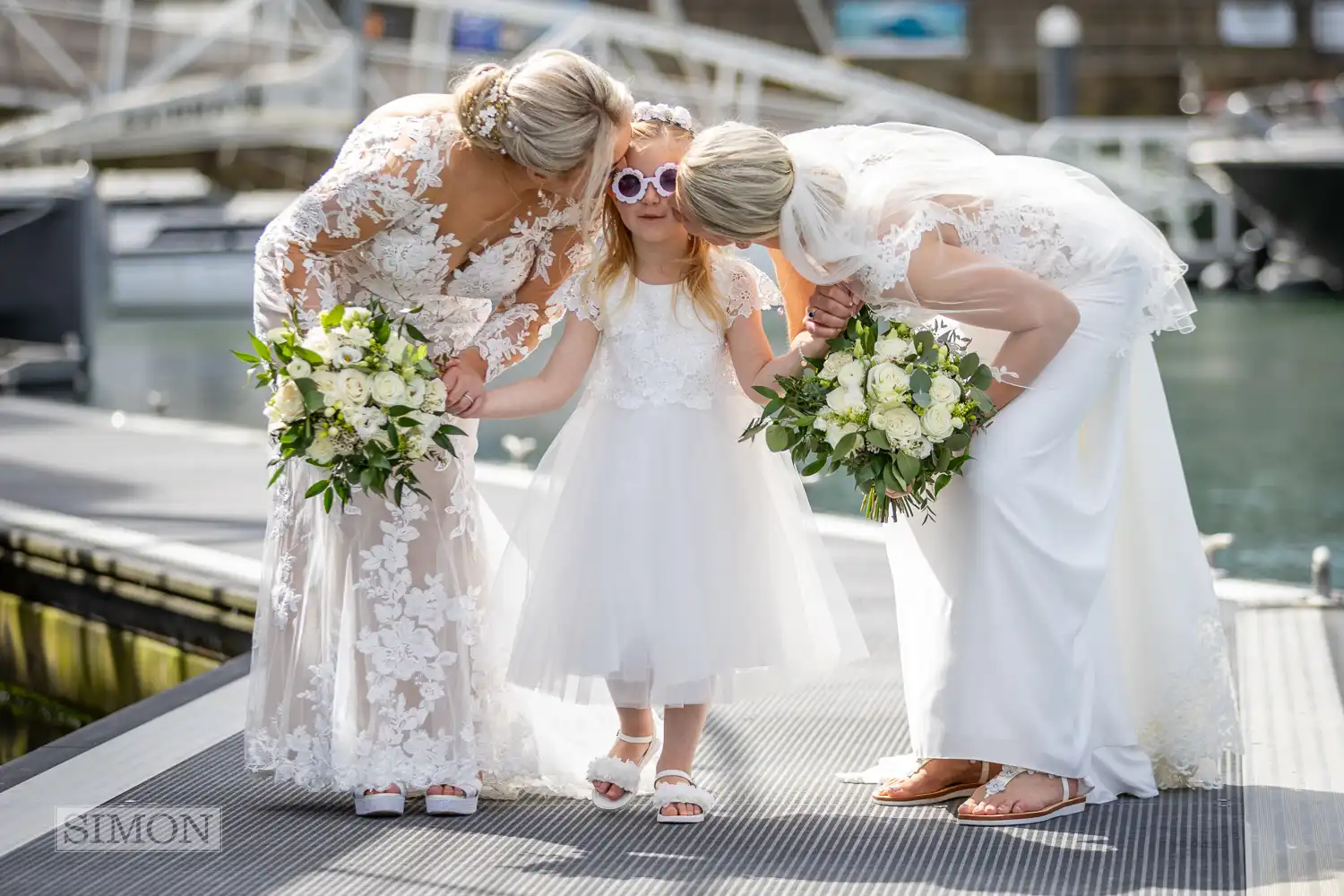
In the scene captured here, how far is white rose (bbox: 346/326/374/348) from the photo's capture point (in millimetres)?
3252

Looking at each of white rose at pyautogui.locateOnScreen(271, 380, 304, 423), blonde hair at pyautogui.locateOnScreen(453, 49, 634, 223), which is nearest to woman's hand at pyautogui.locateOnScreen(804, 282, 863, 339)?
blonde hair at pyautogui.locateOnScreen(453, 49, 634, 223)

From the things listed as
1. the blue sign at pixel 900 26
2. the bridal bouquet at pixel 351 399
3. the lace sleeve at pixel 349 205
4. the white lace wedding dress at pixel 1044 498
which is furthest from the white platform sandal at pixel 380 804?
the blue sign at pixel 900 26

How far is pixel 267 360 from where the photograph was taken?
10.9 feet

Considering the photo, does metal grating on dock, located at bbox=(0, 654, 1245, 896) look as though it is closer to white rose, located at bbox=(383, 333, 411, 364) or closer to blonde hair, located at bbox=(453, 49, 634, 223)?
white rose, located at bbox=(383, 333, 411, 364)

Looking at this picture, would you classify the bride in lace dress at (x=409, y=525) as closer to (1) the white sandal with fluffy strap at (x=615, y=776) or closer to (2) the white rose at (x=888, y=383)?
(1) the white sandal with fluffy strap at (x=615, y=776)

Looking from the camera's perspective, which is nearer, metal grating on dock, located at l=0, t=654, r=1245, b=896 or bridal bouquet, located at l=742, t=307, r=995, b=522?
metal grating on dock, located at l=0, t=654, r=1245, b=896

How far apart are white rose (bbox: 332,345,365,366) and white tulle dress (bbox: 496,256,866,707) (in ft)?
1.55

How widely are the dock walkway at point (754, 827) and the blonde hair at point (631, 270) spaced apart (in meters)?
1.05

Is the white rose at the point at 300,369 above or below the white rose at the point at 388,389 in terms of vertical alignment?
above

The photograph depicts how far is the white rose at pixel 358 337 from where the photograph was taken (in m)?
3.25

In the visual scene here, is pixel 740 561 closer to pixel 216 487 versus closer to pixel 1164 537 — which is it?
pixel 1164 537

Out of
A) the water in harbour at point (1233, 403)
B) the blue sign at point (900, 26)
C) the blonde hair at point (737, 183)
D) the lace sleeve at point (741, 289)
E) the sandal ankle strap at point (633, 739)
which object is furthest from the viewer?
the blue sign at point (900, 26)

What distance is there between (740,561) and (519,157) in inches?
36.5

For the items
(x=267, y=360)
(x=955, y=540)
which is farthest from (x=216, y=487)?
(x=955, y=540)
